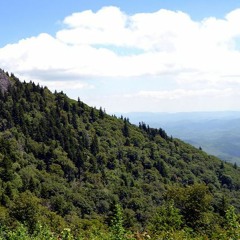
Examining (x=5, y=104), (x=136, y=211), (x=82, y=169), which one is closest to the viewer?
(x=136, y=211)

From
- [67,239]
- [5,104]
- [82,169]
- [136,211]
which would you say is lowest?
[136,211]

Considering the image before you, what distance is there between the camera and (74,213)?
137 metres

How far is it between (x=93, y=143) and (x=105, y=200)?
4172cm

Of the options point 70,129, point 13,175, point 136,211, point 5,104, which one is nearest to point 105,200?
point 136,211

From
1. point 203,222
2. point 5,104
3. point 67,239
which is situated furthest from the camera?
point 5,104

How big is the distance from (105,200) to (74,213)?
19.8 meters

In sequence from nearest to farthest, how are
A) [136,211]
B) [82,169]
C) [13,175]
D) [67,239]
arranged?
[67,239] < [13,175] < [136,211] < [82,169]

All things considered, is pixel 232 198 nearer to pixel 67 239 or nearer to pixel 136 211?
pixel 136 211

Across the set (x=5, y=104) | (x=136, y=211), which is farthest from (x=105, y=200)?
(x=5, y=104)

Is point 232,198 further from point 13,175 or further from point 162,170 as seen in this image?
point 13,175

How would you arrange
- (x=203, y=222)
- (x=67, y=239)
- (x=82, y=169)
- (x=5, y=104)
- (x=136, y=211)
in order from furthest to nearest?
1. (x=5, y=104)
2. (x=82, y=169)
3. (x=136, y=211)
4. (x=203, y=222)
5. (x=67, y=239)

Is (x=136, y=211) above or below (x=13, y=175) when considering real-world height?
below

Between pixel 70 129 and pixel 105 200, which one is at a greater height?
pixel 70 129

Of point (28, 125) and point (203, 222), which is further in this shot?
point (28, 125)
